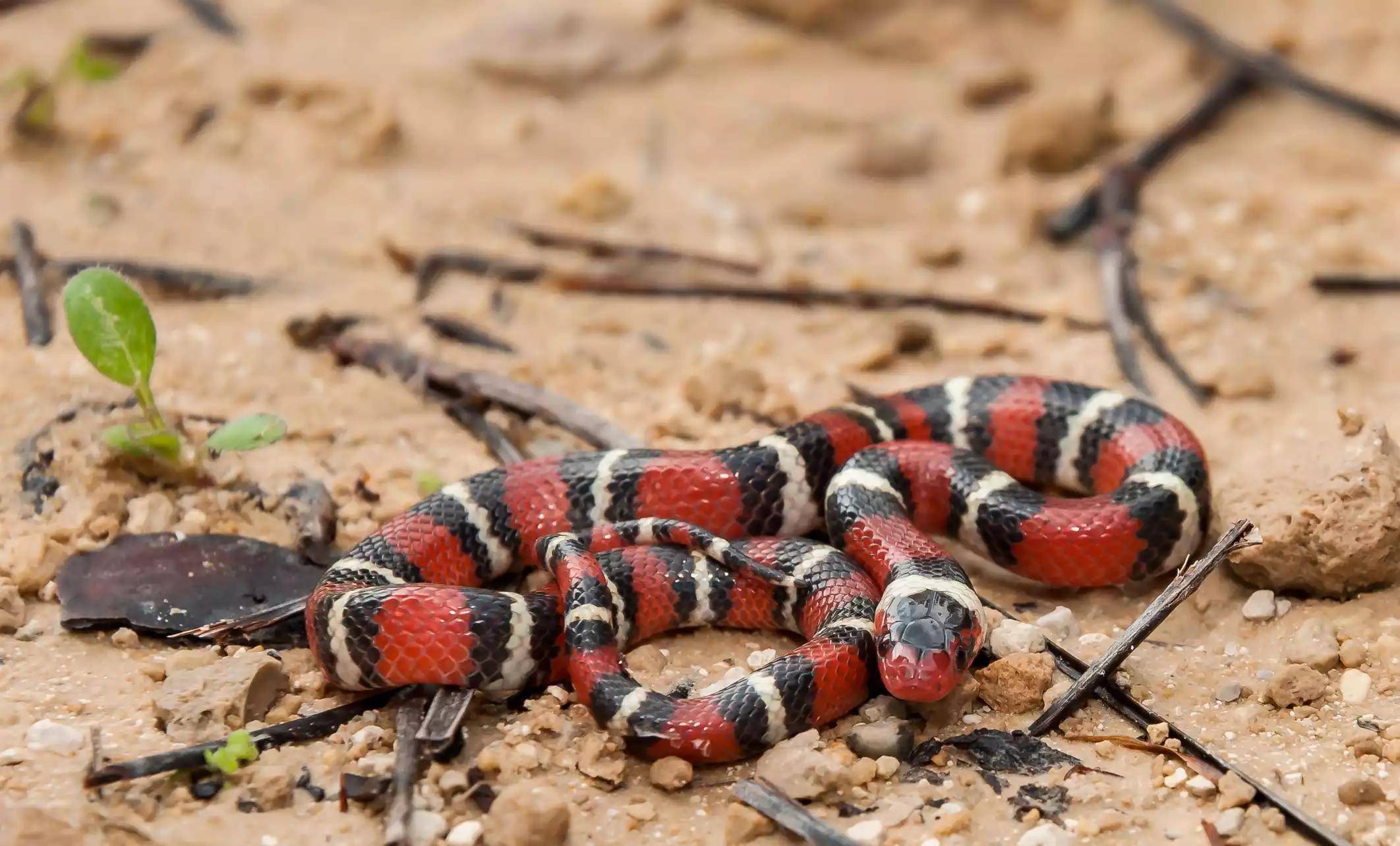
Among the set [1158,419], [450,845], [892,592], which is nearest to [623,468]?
[892,592]

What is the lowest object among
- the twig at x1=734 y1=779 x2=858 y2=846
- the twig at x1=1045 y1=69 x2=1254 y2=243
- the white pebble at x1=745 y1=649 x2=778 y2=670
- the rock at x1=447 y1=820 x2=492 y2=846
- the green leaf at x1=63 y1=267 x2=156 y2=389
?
the white pebble at x1=745 y1=649 x2=778 y2=670

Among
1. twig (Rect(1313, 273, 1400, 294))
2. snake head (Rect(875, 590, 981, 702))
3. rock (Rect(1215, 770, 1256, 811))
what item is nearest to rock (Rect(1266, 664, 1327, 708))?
rock (Rect(1215, 770, 1256, 811))

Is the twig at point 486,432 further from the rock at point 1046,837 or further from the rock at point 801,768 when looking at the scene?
the rock at point 1046,837

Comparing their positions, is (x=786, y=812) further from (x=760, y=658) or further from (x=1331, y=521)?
(x=1331, y=521)

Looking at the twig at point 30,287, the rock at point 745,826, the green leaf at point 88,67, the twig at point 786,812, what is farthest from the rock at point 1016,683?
the green leaf at point 88,67

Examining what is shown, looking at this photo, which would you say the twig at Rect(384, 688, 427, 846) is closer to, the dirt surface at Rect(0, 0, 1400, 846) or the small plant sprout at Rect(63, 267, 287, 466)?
the dirt surface at Rect(0, 0, 1400, 846)

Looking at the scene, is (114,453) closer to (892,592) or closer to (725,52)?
(892,592)
